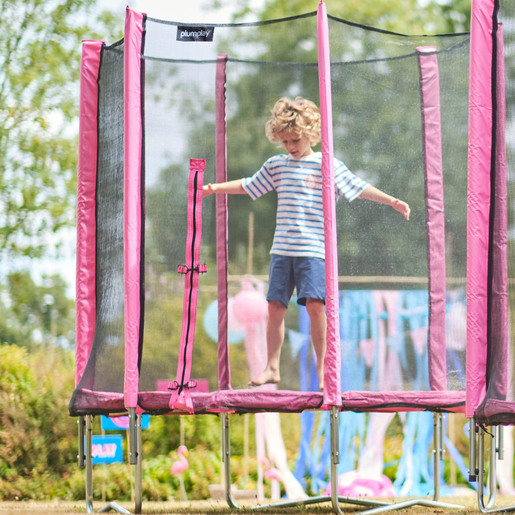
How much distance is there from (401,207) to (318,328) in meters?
0.71

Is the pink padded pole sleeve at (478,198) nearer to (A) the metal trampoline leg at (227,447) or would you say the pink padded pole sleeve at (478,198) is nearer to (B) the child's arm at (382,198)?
(B) the child's arm at (382,198)

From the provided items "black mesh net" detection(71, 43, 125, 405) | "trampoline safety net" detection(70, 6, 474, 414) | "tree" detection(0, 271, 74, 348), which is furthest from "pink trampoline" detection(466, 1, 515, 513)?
"tree" detection(0, 271, 74, 348)

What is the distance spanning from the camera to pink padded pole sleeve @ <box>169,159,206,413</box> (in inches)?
152

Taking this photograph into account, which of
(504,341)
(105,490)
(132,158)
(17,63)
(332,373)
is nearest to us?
(504,341)

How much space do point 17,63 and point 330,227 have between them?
7.74 meters

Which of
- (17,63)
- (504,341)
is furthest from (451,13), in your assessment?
(504,341)

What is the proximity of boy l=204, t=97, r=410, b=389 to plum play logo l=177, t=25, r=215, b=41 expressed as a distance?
0.48m

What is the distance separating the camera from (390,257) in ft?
14.2

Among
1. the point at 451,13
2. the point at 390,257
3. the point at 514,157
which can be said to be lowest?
the point at 390,257

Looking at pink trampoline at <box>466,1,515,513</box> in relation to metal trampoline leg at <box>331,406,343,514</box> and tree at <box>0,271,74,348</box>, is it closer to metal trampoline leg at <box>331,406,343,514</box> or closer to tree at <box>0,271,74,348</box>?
metal trampoline leg at <box>331,406,343,514</box>

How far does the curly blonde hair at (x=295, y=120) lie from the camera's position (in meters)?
4.36

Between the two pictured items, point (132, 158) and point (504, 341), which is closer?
point (504, 341)

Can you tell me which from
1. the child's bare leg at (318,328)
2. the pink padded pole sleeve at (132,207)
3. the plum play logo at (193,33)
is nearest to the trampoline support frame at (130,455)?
the pink padded pole sleeve at (132,207)

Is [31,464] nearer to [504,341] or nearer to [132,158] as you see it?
[132,158]
